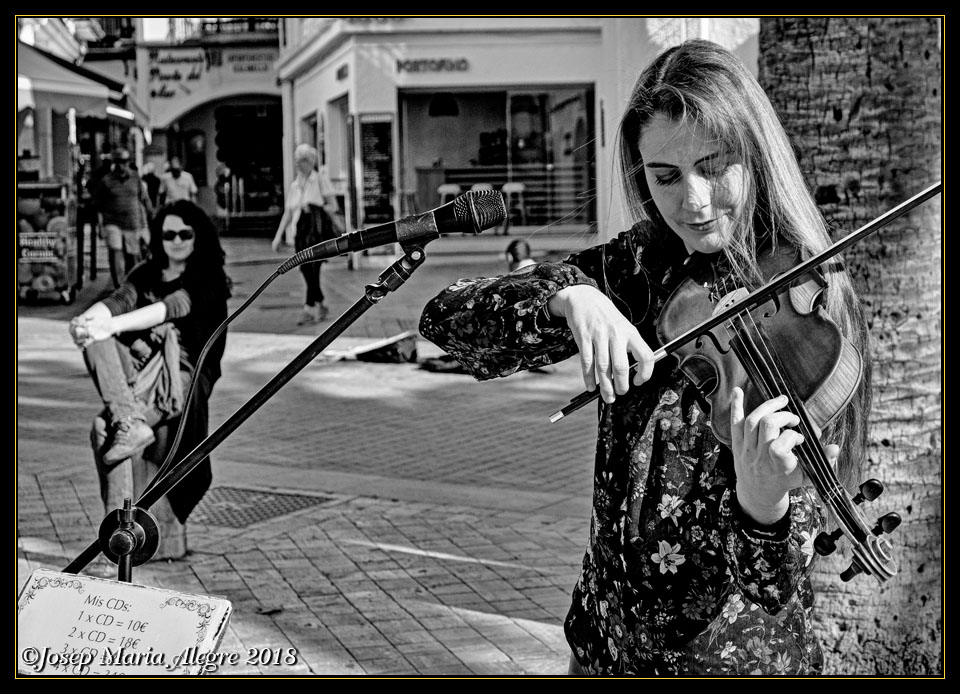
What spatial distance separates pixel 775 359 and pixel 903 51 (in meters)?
1.92

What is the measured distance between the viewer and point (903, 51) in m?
Result: 3.39

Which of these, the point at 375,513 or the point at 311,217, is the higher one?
the point at 311,217

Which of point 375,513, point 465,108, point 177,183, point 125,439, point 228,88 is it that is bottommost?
point 375,513

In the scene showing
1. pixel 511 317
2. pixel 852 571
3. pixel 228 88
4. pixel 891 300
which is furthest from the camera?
pixel 228 88

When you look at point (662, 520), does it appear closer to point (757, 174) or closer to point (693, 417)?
point (693, 417)

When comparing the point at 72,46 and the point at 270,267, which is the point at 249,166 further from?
the point at 270,267

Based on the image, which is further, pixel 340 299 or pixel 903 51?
pixel 340 299

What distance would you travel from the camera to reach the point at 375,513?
5977 mm

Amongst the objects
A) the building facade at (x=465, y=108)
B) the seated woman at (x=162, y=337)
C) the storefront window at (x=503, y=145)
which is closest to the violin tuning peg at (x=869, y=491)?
the seated woman at (x=162, y=337)

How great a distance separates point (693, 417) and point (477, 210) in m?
0.49

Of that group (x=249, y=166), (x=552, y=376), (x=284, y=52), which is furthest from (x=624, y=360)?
(x=249, y=166)

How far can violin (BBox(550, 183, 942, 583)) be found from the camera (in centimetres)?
177

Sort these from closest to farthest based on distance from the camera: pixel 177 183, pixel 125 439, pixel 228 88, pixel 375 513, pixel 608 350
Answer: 1. pixel 608 350
2. pixel 125 439
3. pixel 375 513
4. pixel 177 183
5. pixel 228 88

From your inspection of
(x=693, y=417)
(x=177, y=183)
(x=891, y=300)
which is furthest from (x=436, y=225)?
(x=177, y=183)
